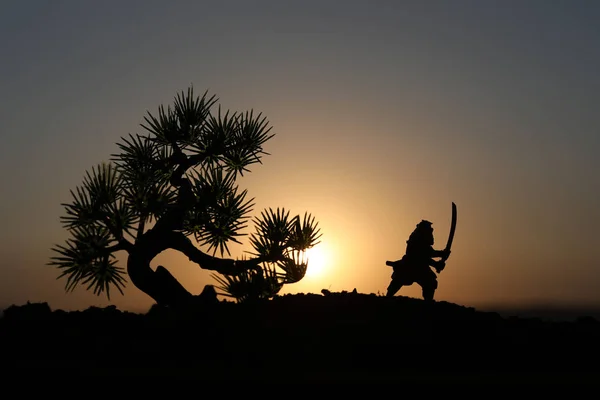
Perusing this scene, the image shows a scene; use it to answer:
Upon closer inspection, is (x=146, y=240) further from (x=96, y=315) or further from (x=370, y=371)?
(x=370, y=371)

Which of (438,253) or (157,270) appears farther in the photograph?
(157,270)

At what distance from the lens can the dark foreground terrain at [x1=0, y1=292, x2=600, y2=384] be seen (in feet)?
23.2

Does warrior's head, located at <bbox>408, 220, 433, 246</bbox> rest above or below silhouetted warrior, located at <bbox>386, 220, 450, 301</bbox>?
above

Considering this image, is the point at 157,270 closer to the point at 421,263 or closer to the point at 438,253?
the point at 421,263

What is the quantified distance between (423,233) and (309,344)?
12.0 feet

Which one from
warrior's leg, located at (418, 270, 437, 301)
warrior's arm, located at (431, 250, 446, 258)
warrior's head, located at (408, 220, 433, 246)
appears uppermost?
warrior's head, located at (408, 220, 433, 246)

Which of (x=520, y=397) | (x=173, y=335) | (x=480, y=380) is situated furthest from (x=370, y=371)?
(x=173, y=335)

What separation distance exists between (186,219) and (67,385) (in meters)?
6.76

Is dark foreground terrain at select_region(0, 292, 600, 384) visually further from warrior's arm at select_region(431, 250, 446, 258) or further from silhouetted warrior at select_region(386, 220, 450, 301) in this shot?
warrior's arm at select_region(431, 250, 446, 258)

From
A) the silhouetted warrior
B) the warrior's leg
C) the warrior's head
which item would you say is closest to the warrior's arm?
the silhouetted warrior

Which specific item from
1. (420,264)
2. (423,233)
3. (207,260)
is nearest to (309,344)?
(420,264)

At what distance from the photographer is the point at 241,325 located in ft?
30.4

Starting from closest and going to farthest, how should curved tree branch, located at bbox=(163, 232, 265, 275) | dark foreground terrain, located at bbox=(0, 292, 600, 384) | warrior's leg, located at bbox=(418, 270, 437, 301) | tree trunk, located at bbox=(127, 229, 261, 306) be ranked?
dark foreground terrain, located at bbox=(0, 292, 600, 384) < warrior's leg, located at bbox=(418, 270, 437, 301) < tree trunk, located at bbox=(127, 229, 261, 306) < curved tree branch, located at bbox=(163, 232, 265, 275)

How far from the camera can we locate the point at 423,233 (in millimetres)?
11289
